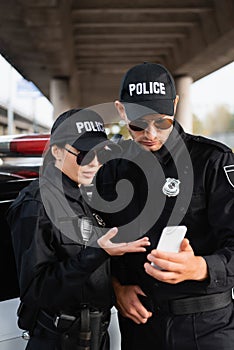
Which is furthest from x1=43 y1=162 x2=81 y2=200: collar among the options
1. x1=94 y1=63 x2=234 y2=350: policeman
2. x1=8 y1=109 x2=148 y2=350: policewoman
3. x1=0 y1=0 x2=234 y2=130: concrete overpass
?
x1=0 y1=0 x2=234 y2=130: concrete overpass

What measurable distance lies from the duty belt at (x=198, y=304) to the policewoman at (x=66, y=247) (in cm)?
24

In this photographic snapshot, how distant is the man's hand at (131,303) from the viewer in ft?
6.77

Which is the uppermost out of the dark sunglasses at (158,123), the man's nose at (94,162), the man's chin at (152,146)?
the dark sunglasses at (158,123)

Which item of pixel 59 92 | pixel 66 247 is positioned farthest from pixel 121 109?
pixel 59 92

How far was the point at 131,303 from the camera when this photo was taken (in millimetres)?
2078

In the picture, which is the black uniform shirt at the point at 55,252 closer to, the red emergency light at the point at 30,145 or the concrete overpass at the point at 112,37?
the red emergency light at the point at 30,145

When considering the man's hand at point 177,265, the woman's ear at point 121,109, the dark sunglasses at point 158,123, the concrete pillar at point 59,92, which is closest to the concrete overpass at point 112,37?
the concrete pillar at point 59,92

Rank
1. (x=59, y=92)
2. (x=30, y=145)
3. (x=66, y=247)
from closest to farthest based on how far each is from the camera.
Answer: (x=66, y=247), (x=30, y=145), (x=59, y=92)

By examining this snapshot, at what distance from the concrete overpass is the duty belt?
9.50 meters

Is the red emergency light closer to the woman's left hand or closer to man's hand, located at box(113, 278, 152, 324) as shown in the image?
man's hand, located at box(113, 278, 152, 324)

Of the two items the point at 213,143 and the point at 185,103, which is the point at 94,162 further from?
the point at 185,103

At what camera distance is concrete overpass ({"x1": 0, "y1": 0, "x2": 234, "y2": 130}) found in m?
12.8

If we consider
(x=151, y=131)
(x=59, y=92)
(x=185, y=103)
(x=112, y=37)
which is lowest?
(x=151, y=131)

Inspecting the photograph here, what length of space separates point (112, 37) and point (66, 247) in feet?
53.4
